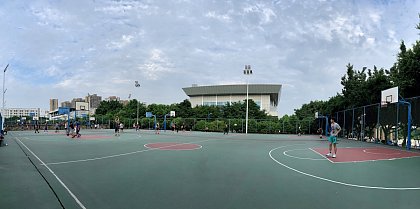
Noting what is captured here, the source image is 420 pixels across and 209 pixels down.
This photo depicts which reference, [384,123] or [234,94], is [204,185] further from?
[234,94]

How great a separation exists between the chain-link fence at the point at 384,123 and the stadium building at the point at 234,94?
48.9 m

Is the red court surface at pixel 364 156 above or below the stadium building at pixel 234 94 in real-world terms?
below

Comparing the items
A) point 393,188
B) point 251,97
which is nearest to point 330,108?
point 393,188

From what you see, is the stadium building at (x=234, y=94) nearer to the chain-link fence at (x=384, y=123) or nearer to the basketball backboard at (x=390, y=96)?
the chain-link fence at (x=384, y=123)

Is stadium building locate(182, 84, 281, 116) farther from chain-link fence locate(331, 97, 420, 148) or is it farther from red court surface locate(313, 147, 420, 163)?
red court surface locate(313, 147, 420, 163)

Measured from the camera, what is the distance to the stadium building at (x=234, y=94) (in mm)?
76625

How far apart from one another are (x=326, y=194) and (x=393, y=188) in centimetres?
174

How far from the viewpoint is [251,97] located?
78.9 m

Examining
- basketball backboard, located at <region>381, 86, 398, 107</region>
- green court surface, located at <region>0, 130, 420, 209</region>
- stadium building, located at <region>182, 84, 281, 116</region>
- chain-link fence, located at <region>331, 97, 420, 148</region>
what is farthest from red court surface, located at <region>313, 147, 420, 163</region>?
stadium building, located at <region>182, 84, 281, 116</region>

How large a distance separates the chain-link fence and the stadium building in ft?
160

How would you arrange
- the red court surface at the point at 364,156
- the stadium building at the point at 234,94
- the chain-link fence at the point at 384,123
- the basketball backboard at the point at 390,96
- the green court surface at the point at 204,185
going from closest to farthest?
the green court surface at the point at 204,185 → the red court surface at the point at 364,156 → the basketball backboard at the point at 390,96 → the chain-link fence at the point at 384,123 → the stadium building at the point at 234,94

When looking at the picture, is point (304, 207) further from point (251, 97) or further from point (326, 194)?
point (251, 97)

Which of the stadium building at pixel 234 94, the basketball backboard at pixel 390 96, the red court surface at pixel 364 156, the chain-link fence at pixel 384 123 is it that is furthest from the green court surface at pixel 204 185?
the stadium building at pixel 234 94

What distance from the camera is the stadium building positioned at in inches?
3017
